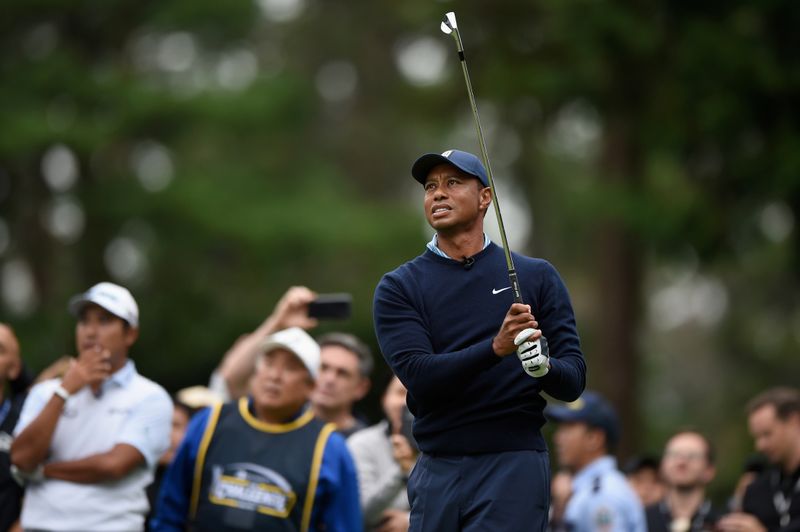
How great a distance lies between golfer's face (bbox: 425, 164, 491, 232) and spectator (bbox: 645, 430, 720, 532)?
433 cm

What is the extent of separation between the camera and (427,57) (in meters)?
27.9

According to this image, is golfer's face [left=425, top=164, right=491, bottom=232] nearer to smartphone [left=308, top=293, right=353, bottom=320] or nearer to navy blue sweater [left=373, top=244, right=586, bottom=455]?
navy blue sweater [left=373, top=244, right=586, bottom=455]

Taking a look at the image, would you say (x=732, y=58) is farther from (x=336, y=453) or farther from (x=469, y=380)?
(x=469, y=380)

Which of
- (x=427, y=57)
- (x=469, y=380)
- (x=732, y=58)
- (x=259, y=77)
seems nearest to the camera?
(x=469, y=380)

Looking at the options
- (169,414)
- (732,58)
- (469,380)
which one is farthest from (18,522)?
(732,58)

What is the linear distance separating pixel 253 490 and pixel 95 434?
2.78ft

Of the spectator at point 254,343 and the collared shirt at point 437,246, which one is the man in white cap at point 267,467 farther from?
the collared shirt at point 437,246

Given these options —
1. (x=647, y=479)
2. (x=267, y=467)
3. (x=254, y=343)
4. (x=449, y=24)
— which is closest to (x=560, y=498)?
(x=647, y=479)

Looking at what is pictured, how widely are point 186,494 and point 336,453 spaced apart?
75cm

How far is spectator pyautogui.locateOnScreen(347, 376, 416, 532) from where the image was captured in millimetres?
7465

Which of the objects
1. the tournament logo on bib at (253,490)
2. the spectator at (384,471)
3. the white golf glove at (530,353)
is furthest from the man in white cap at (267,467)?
the white golf glove at (530,353)

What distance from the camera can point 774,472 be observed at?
27.1 ft

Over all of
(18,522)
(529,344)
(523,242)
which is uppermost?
(523,242)

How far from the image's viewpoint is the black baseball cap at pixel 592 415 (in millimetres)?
8641
